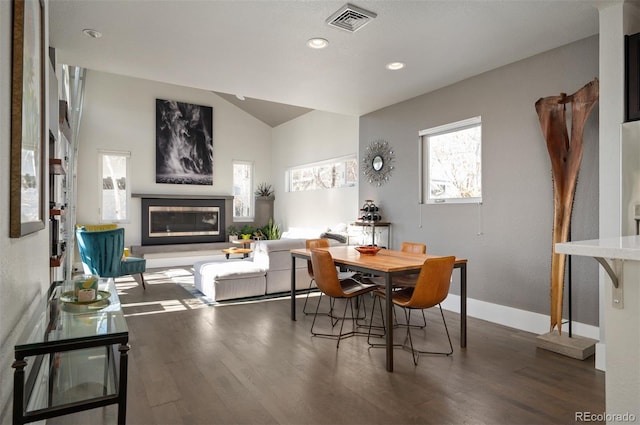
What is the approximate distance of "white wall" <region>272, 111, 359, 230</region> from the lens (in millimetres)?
7145

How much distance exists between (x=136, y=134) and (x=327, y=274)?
6.71 metres

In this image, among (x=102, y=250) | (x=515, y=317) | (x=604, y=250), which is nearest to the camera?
(x=604, y=250)

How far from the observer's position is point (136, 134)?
326 inches

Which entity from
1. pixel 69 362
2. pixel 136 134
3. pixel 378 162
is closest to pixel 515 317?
pixel 378 162

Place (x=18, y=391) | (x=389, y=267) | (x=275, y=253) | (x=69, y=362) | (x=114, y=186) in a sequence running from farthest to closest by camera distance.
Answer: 1. (x=114, y=186)
2. (x=275, y=253)
3. (x=389, y=267)
4. (x=69, y=362)
5. (x=18, y=391)

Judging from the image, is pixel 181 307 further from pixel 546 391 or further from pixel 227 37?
pixel 546 391

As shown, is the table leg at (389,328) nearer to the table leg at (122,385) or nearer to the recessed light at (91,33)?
the table leg at (122,385)

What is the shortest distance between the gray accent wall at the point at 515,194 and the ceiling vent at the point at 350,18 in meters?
1.38

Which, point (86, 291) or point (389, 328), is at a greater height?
point (86, 291)

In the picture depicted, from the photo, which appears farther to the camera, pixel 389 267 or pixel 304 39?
pixel 304 39

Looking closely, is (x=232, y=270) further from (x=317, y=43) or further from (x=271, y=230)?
(x=271, y=230)

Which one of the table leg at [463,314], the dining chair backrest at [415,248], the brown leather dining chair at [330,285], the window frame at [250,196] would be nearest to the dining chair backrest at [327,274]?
the brown leather dining chair at [330,285]

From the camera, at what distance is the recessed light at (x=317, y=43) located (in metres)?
3.47

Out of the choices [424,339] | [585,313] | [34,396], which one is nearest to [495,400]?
[424,339]
